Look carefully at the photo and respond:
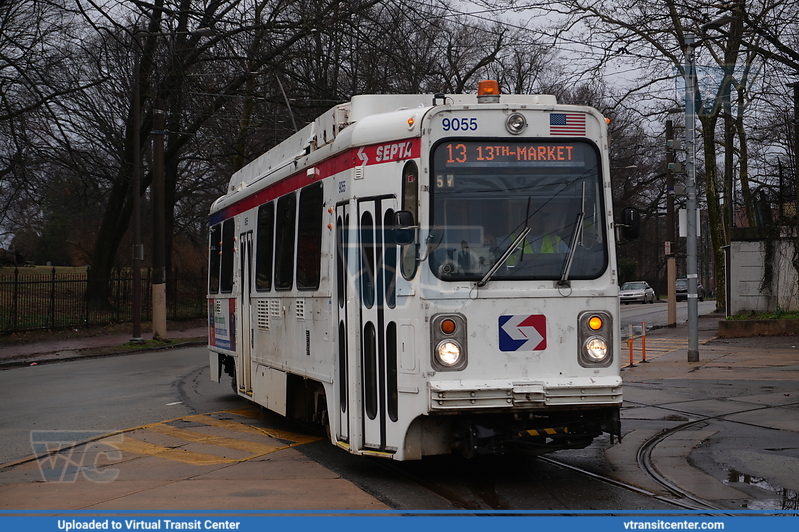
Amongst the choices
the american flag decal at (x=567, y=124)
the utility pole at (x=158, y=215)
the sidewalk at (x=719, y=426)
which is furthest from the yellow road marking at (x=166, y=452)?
the utility pole at (x=158, y=215)

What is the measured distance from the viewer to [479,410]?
734cm

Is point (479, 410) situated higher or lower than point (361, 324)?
lower

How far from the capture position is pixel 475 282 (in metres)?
7.57

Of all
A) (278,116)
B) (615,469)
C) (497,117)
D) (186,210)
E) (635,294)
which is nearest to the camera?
(497,117)

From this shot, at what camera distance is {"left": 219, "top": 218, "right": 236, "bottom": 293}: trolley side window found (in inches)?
530

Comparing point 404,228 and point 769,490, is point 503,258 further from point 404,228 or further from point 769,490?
point 769,490

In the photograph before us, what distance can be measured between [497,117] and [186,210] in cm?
4215

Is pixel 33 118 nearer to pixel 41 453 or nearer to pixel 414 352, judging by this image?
pixel 41 453

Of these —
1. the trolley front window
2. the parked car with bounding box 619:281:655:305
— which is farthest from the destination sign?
the parked car with bounding box 619:281:655:305

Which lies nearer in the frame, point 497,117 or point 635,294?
point 497,117

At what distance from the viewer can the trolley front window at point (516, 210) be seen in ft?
25.1

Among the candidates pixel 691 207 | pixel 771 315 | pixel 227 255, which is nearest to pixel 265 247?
pixel 227 255

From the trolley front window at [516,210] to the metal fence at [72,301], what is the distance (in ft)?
77.8

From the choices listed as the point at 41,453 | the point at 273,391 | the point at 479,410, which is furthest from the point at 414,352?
the point at 41,453
